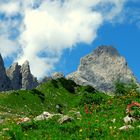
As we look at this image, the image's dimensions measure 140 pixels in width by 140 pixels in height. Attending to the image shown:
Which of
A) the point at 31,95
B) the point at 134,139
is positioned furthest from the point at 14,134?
the point at 31,95

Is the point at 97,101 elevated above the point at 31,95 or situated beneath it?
situated beneath

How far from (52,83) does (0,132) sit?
92.1 meters

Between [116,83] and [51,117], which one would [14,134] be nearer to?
[51,117]

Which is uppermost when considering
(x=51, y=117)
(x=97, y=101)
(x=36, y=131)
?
(x=97, y=101)

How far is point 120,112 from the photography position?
Result: 24.8m

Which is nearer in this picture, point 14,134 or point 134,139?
point 134,139

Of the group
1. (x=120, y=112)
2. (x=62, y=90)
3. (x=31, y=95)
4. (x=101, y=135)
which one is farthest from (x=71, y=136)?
(x=62, y=90)

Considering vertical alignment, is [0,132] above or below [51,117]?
below

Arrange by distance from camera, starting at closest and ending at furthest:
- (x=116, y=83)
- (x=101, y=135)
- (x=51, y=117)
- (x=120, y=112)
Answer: (x=101, y=135) → (x=51, y=117) → (x=120, y=112) → (x=116, y=83)

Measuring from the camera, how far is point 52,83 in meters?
112

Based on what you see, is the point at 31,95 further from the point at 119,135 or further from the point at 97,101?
the point at 119,135

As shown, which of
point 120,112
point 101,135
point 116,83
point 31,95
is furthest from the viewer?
point 31,95

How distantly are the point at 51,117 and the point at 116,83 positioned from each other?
84.8 ft

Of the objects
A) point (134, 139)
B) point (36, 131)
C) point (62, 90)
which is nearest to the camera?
point (134, 139)
